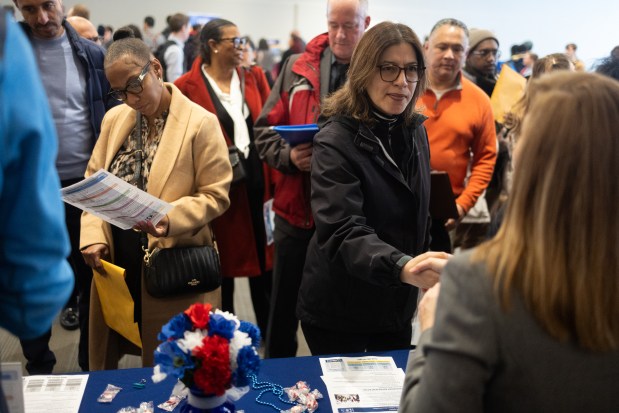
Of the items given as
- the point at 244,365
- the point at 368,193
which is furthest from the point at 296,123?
the point at 244,365

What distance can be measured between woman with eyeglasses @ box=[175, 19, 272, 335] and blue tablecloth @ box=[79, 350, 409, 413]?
1.44 m

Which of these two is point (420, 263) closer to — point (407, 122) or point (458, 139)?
point (407, 122)

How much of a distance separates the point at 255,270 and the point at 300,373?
1.51 metres

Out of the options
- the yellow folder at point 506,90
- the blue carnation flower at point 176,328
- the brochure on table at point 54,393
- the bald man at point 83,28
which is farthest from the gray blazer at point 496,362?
the bald man at point 83,28

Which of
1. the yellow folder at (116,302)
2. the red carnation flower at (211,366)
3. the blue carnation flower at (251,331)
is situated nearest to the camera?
the red carnation flower at (211,366)

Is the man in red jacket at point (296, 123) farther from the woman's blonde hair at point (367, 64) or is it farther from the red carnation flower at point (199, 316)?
the red carnation flower at point (199, 316)

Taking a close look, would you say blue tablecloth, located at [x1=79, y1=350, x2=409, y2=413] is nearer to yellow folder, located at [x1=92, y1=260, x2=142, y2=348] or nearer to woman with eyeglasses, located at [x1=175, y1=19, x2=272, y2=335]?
yellow folder, located at [x1=92, y1=260, x2=142, y2=348]

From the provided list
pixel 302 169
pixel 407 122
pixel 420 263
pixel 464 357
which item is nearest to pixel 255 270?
pixel 302 169

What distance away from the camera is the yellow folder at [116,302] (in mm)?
2041

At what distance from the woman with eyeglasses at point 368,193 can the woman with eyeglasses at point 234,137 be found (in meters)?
1.16

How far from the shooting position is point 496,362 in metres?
0.87

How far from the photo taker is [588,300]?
851mm

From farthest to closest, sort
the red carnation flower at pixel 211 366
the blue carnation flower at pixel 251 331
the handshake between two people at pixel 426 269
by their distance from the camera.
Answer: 1. the handshake between two people at pixel 426 269
2. the blue carnation flower at pixel 251 331
3. the red carnation flower at pixel 211 366

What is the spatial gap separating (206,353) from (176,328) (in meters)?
0.10
